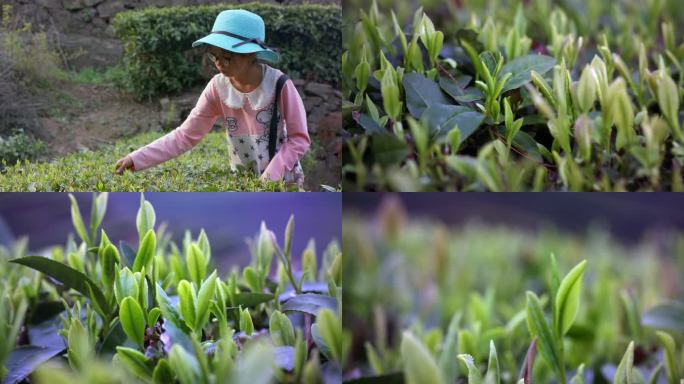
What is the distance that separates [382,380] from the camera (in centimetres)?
85

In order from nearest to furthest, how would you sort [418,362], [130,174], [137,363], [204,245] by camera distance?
[418,362] < [137,363] < [204,245] < [130,174]

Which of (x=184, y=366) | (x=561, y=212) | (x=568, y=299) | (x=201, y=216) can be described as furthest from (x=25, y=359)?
(x=561, y=212)

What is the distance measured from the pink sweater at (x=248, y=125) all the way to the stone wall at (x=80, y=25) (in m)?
0.18

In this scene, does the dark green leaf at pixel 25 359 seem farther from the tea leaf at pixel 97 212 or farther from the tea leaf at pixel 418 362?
the tea leaf at pixel 418 362

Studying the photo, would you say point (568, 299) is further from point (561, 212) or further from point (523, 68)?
point (561, 212)

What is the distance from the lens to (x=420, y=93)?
93 cm

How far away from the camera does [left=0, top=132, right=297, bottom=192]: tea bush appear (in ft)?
3.80

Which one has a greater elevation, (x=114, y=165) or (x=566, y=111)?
(x=566, y=111)

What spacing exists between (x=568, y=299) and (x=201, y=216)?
2.58ft

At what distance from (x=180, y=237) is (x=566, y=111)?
0.84 metres

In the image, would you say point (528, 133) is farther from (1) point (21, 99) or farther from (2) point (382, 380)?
(1) point (21, 99)

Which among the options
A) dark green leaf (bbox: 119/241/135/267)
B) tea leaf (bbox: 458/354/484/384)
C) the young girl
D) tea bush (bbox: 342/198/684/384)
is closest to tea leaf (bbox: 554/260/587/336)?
tea bush (bbox: 342/198/684/384)

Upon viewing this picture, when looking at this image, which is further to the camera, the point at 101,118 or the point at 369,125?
the point at 101,118

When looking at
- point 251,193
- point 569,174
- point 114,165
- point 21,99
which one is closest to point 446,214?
point 251,193
